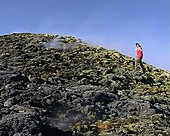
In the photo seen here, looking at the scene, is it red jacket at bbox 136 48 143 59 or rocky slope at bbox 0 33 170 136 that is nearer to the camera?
rocky slope at bbox 0 33 170 136

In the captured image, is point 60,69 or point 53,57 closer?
point 60,69

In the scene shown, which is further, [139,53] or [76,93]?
[139,53]

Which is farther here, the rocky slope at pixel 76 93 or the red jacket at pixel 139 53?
the red jacket at pixel 139 53

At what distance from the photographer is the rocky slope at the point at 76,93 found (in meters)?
22.8

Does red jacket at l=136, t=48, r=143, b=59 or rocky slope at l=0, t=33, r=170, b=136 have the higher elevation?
red jacket at l=136, t=48, r=143, b=59

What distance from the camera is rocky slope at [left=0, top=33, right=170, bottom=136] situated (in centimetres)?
2277

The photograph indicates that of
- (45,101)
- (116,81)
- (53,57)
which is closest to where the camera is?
(45,101)

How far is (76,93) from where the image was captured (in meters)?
Answer: 27.5

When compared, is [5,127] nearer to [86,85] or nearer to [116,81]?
[86,85]

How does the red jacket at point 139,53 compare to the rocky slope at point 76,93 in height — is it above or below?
above

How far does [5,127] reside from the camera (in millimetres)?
21078

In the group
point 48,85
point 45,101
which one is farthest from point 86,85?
point 45,101

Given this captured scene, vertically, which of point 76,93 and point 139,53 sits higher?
point 139,53

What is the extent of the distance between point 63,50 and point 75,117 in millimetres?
15309
